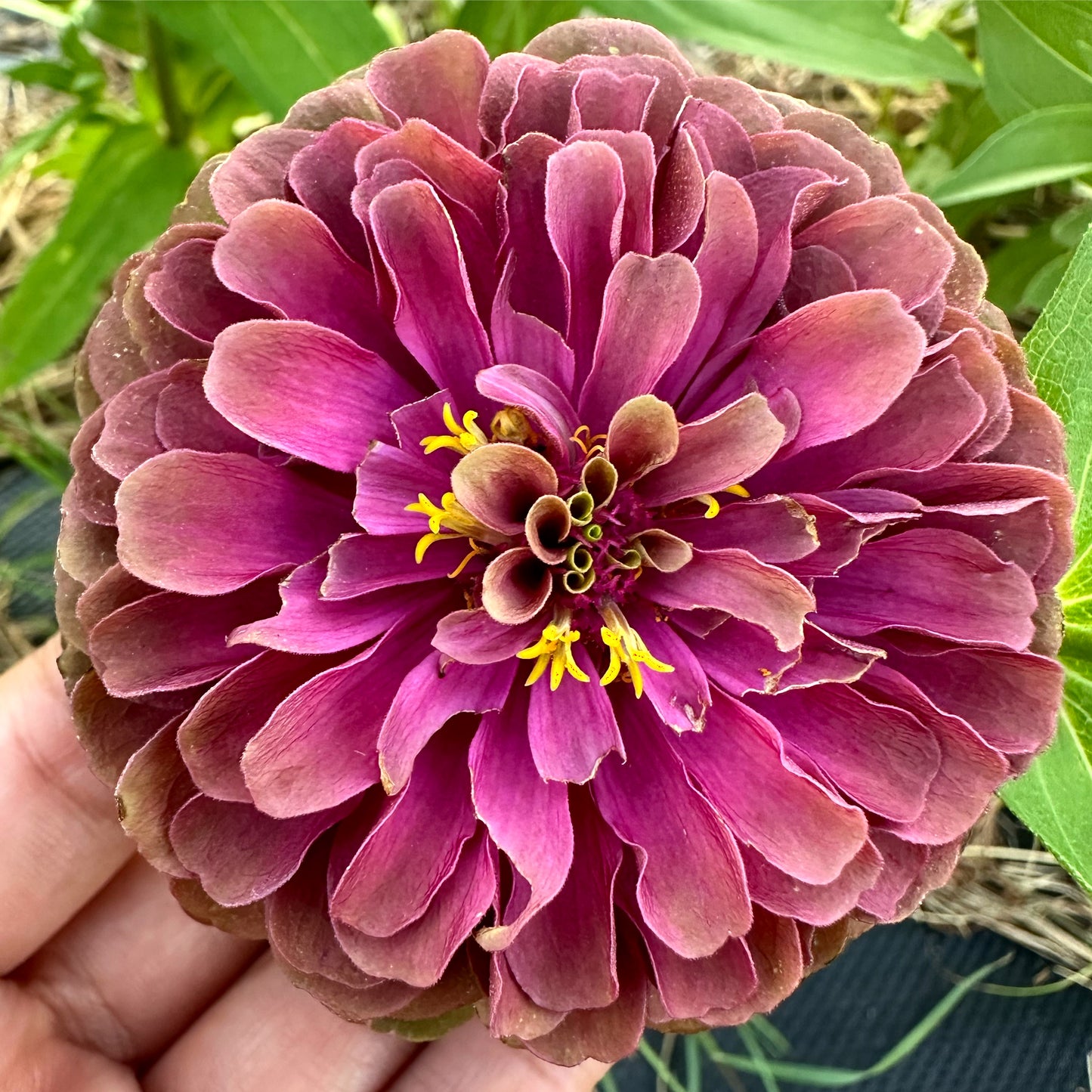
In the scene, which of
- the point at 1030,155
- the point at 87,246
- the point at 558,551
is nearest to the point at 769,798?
the point at 558,551

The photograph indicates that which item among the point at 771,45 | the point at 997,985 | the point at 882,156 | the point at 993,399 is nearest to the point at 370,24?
the point at 771,45

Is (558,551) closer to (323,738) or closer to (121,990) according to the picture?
(323,738)

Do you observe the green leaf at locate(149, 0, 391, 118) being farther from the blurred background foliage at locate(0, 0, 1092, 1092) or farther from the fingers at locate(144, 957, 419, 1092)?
the fingers at locate(144, 957, 419, 1092)

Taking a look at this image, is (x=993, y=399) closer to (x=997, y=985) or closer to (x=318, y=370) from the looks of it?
(x=318, y=370)

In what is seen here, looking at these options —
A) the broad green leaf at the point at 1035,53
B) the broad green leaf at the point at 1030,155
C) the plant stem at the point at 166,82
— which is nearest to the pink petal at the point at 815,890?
the broad green leaf at the point at 1030,155

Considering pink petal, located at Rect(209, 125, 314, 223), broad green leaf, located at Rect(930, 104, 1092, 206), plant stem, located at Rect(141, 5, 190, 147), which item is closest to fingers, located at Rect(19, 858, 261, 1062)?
pink petal, located at Rect(209, 125, 314, 223)
